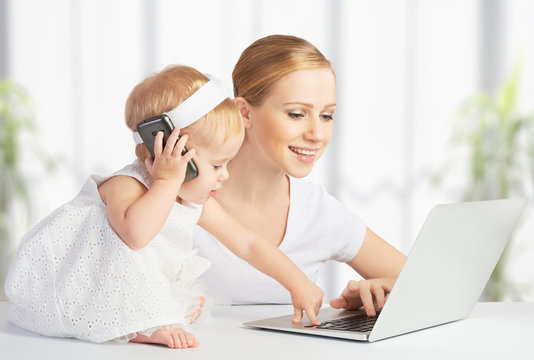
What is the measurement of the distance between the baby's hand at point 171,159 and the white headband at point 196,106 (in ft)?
0.13

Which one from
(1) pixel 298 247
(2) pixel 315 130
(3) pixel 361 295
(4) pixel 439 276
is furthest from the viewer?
(1) pixel 298 247

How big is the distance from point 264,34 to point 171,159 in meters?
2.27

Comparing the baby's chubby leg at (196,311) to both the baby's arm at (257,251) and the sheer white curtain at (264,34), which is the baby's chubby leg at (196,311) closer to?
the baby's arm at (257,251)

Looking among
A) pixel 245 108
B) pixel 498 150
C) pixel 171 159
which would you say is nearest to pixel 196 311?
pixel 171 159

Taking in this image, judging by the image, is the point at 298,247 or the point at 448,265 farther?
the point at 298,247

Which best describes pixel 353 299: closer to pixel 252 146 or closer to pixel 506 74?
pixel 252 146

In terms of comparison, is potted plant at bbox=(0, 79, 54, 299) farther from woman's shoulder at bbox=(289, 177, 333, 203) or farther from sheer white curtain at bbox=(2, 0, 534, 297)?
woman's shoulder at bbox=(289, 177, 333, 203)

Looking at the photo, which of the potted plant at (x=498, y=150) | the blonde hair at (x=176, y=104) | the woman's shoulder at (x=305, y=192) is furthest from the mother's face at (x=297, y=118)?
the potted plant at (x=498, y=150)

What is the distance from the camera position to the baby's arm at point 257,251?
1.18m

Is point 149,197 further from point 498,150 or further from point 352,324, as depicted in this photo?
point 498,150

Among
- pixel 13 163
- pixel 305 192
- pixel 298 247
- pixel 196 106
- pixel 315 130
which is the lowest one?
pixel 13 163

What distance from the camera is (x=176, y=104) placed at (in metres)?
1.05

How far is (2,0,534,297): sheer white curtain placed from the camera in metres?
3.16

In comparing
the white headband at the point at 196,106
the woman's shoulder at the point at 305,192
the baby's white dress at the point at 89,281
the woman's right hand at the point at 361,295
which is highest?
the white headband at the point at 196,106
